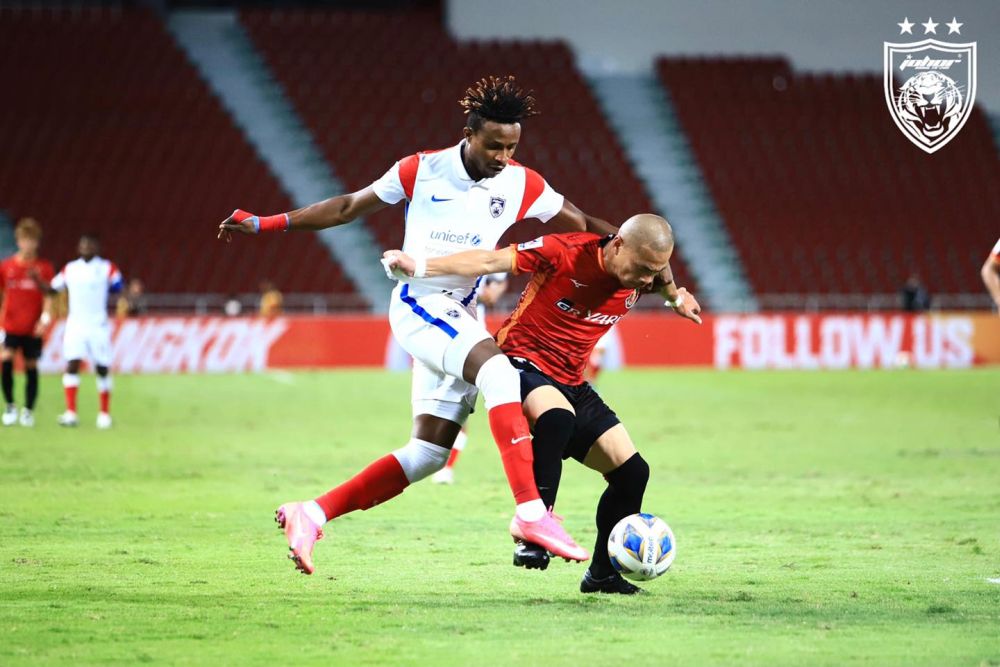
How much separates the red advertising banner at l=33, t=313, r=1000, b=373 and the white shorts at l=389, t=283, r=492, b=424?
21982mm

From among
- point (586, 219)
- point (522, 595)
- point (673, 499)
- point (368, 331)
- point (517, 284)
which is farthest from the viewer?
point (517, 284)

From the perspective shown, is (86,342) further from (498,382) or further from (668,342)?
(668,342)

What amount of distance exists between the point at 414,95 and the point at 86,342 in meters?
22.8

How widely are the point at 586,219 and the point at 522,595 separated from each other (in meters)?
2.07

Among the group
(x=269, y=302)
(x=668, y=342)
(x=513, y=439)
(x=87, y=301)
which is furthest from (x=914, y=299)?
(x=513, y=439)

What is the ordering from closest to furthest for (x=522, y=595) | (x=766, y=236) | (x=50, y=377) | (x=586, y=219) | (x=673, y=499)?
(x=522, y=595) → (x=586, y=219) → (x=673, y=499) → (x=50, y=377) → (x=766, y=236)

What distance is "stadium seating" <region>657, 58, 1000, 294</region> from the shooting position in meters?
36.8

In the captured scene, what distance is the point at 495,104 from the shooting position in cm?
664

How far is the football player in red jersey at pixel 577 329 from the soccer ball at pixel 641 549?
9.8 inches

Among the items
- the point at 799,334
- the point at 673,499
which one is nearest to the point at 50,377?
the point at 799,334

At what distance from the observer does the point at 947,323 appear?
32.1 m

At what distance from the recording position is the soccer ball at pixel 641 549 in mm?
6348

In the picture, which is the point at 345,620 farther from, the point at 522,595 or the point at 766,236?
the point at 766,236

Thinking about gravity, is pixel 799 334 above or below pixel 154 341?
above
